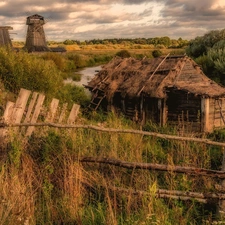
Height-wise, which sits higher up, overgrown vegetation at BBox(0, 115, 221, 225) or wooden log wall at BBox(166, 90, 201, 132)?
overgrown vegetation at BBox(0, 115, 221, 225)

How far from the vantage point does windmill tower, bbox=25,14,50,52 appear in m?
56.3

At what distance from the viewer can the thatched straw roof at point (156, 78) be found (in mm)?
17391

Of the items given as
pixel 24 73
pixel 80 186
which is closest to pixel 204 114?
pixel 24 73

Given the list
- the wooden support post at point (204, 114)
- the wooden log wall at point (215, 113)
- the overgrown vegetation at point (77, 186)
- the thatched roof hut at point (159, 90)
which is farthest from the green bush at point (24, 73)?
the overgrown vegetation at point (77, 186)

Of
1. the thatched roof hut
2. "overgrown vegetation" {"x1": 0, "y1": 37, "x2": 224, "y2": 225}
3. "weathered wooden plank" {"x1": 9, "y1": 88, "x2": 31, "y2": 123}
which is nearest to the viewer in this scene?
"overgrown vegetation" {"x1": 0, "y1": 37, "x2": 224, "y2": 225}

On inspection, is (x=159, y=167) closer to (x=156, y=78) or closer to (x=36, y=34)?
(x=156, y=78)

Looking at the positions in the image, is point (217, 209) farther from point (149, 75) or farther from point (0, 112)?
point (149, 75)

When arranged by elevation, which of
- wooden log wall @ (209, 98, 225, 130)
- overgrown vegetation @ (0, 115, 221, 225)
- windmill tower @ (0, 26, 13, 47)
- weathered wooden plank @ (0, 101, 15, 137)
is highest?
windmill tower @ (0, 26, 13, 47)

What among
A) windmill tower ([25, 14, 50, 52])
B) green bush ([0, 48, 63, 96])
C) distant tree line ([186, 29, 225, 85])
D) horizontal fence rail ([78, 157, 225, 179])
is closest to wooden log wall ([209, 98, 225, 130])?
distant tree line ([186, 29, 225, 85])

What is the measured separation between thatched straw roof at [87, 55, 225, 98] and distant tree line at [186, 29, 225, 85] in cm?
497

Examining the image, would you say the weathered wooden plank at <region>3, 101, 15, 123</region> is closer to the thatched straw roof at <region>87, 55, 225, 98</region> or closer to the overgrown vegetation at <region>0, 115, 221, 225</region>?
the overgrown vegetation at <region>0, 115, 221, 225</region>

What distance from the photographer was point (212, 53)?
25438 mm

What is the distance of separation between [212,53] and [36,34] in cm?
3697

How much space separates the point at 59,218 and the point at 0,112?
3.42m
